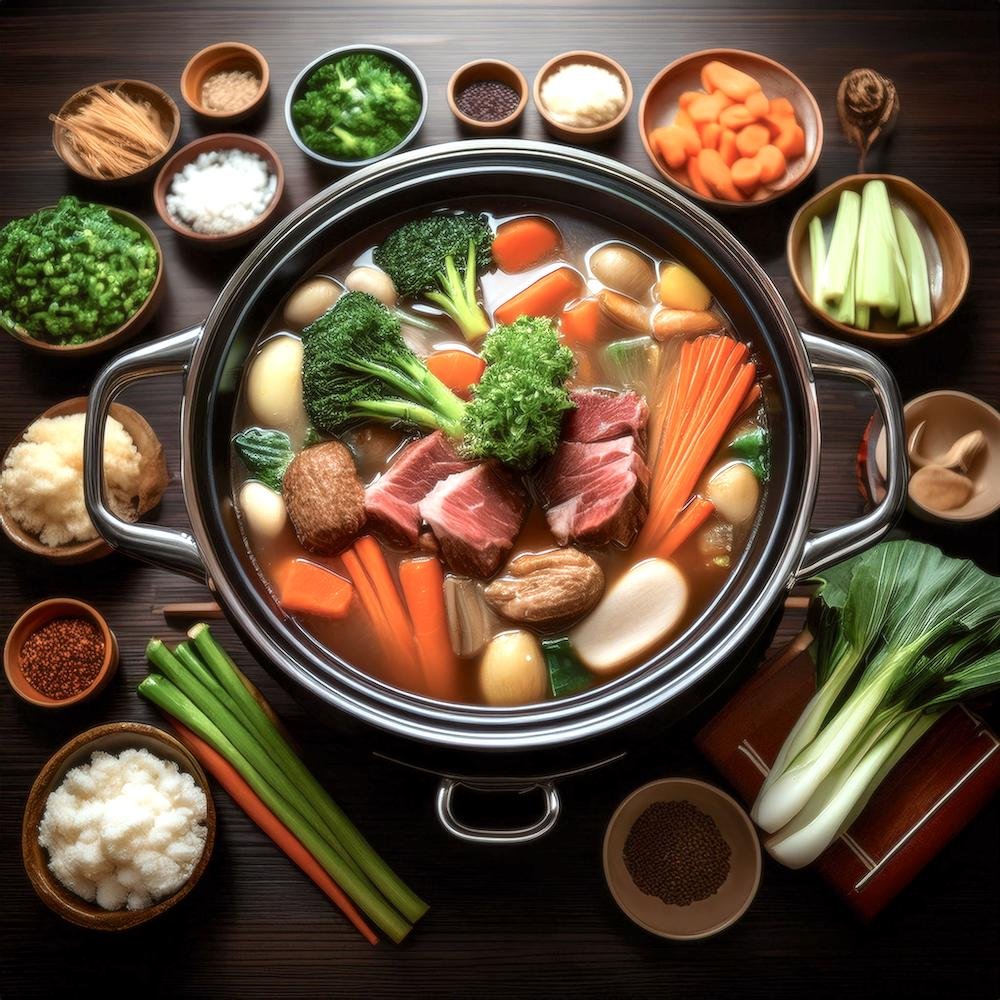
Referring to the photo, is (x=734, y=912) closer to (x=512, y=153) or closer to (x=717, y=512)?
(x=717, y=512)

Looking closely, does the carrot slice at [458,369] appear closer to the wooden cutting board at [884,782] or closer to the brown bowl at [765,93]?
the brown bowl at [765,93]

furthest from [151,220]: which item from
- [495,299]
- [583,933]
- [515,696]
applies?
[583,933]

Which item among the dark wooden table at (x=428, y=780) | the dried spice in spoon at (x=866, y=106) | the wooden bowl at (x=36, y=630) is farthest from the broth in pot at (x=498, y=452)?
the dried spice in spoon at (x=866, y=106)

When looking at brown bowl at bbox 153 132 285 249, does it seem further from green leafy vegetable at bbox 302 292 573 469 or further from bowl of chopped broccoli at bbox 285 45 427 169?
green leafy vegetable at bbox 302 292 573 469

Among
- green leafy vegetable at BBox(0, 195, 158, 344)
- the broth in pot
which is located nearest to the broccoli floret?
the broth in pot

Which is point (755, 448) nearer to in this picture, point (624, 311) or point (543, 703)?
point (624, 311)
